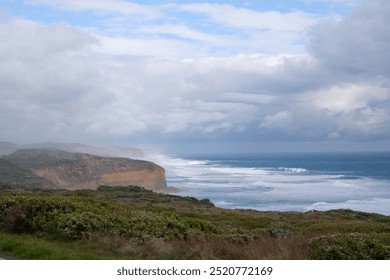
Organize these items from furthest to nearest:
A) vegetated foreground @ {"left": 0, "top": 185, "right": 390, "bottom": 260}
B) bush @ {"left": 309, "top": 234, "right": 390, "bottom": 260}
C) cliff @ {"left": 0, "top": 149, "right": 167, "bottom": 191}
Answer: cliff @ {"left": 0, "top": 149, "right": 167, "bottom": 191} → vegetated foreground @ {"left": 0, "top": 185, "right": 390, "bottom": 260} → bush @ {"left": 309, "top": 234, "right": 390, "bottom": 260}

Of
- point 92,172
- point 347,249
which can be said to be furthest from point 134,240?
point 92,172

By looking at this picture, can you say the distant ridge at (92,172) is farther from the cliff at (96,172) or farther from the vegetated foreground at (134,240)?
the vegetated foreground at (134,240)

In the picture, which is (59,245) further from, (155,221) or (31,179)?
(31,179)

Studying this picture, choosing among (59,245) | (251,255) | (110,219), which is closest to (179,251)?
(251,255)

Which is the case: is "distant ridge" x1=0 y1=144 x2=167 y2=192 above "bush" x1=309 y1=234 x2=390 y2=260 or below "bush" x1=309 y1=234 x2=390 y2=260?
below

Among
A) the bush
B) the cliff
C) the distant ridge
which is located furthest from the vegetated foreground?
the cliff

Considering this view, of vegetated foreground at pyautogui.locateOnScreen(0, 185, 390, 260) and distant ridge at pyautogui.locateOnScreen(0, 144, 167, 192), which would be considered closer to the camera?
vegetated foreground at pyautogui.locateOnScreen(0, 185, 390, 260)

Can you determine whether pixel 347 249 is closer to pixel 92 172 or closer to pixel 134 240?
pixel 134 240

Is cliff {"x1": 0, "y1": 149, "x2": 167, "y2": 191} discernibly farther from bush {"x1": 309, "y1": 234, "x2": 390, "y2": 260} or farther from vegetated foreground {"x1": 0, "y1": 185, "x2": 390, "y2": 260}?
bush {"x1": 309, "y1": 234, "x2": 390, "y2": 260}
